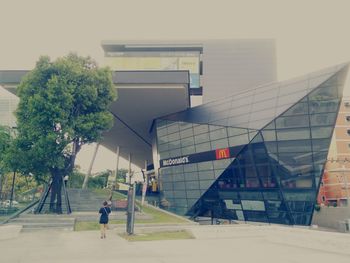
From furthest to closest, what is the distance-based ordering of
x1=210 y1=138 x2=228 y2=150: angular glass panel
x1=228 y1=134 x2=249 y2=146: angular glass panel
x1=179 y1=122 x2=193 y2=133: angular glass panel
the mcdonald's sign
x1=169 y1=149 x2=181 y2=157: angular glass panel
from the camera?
x1=169 y1=149 x2=181 y2=157: angular glass panel < x1=179 y1=122 x2=193 y2=133: angular glass panel < x1=210 y1=138 x2=228 y2=150: angular glass panel < the mcdonald's sign < x1=228 y1=134 x2=249 y2=146: angular glass panel

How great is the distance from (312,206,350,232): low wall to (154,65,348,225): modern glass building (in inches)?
433

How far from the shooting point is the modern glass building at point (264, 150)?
24266 mm

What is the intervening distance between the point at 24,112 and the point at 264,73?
166 ft

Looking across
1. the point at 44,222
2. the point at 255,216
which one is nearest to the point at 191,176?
the point at 255,216

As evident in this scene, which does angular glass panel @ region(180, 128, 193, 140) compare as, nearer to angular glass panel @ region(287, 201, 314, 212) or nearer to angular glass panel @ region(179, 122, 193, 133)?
angular glass panel @ region(179, 122, 193, 133)

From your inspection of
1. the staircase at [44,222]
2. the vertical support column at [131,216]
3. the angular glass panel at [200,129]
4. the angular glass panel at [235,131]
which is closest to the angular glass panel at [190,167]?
the angular glass panel at [200,129]

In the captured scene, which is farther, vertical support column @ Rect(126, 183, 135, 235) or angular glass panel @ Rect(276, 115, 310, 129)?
angular glass panel @ Rect(276, 115, 310, 129)

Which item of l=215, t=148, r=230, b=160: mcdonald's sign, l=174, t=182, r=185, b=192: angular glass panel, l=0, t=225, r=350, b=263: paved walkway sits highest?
l=215, t=148, r=230, b=160: mcdonald's sign

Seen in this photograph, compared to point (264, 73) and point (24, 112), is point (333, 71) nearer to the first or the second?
point (24, 112)

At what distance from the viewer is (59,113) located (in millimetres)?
20359

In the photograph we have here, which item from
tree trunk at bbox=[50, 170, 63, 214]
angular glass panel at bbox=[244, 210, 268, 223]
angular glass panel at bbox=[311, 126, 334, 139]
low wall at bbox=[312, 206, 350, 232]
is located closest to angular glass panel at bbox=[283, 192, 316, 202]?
angular glass panel at bbox=[244, 210, 268, 223]

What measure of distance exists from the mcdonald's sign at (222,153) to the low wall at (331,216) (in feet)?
49.5

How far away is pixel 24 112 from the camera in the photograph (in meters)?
21.1

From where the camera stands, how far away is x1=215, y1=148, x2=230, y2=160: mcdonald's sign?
27.3 metres
